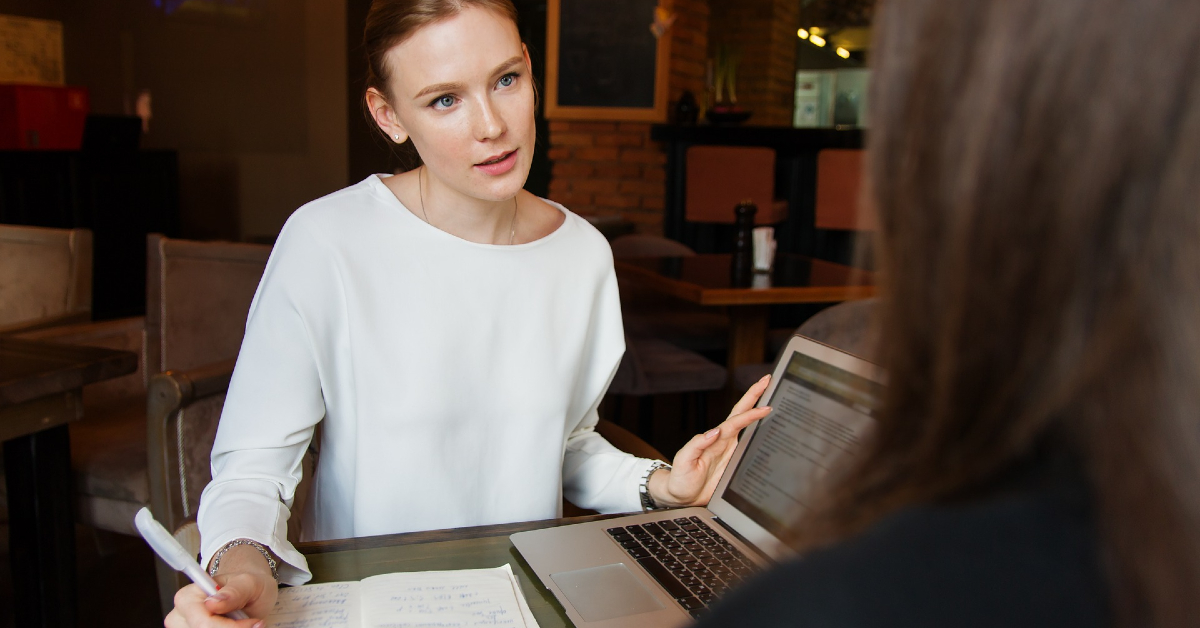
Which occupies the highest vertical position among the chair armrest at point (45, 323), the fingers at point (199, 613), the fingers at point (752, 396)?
the fingers at point (752, 396)

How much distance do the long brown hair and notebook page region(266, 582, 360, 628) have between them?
600mm

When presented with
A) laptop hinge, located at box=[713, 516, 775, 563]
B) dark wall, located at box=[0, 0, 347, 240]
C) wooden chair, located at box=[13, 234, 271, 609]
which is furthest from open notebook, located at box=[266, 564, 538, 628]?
dark wall, located at box=[0, 0, 347, 240]

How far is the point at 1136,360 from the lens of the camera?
300mm

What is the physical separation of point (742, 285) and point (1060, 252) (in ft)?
8.11

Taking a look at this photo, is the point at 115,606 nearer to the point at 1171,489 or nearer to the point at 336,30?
the point at 1171,489

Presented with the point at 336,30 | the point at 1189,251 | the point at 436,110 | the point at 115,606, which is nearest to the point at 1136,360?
the point at 1189,251

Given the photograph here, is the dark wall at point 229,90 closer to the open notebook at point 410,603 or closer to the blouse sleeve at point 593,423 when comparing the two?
the blouse sleeve at point 593,423

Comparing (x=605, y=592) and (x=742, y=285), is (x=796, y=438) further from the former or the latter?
(x=742, y=285)

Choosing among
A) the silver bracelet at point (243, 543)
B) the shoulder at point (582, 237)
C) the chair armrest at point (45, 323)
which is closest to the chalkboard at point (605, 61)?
the chair armrest at point (45, 323)

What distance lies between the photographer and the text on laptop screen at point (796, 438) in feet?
2.91

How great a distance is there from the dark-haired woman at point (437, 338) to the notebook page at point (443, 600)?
23 cm

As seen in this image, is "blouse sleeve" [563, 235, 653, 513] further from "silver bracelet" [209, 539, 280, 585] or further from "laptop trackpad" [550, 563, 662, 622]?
"silver bracelet" [209, 539, 280, 585]

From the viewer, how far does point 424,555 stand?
947mm

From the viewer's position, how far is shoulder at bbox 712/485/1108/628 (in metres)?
0.30
